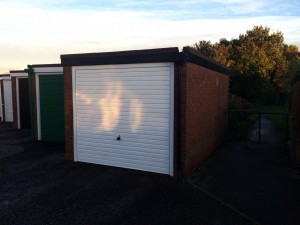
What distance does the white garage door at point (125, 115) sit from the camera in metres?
7.10

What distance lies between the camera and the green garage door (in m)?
10.9

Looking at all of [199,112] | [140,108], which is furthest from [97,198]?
[199,112]

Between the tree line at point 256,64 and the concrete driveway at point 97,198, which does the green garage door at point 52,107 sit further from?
the tree line at point 256,64

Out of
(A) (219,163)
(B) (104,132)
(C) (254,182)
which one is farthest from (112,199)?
(A) (219,163)

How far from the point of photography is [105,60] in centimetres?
754

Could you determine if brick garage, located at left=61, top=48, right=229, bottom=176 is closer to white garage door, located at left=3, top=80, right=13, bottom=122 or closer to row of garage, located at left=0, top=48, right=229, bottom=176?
row of garage, located at left=0, top=48, right=229, bottom=176

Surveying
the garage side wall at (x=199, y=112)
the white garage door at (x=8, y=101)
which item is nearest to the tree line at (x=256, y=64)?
the garage side wall at (x=199, y=112)

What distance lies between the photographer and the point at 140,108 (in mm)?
7348

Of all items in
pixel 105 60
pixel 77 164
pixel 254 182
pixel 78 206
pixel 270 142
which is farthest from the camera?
pixel 270 142

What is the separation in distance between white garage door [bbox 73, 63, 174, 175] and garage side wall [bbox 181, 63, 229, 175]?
1.20ft

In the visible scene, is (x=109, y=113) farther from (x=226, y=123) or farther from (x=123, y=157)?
(x=226, y=123)

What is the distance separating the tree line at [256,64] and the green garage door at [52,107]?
16.5 m

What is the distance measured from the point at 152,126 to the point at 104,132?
1.48 metres

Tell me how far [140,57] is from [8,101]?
13.3 m
